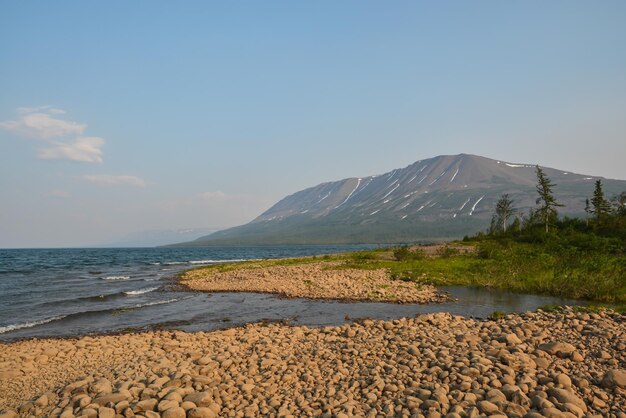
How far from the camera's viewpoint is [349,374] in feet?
32.2

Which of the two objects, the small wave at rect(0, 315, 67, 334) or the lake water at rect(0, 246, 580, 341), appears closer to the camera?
the small wave at rect(0, 315, 67, 334)

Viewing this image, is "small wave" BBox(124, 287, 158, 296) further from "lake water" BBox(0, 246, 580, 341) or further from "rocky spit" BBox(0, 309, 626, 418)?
"rocky spit" BBox(0, 309, 626, 418)

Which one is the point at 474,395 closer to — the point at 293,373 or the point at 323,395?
the point at 323,395

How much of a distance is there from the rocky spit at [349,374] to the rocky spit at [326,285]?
30.6 feet

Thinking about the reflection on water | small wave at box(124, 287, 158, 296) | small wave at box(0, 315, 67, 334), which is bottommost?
the reflection on water

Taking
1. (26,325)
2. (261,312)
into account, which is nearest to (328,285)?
(261,312)

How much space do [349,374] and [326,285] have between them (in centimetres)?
1725

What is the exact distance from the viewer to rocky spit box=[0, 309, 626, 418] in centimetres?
800

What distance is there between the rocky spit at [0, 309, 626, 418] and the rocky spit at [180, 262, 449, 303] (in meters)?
9.34

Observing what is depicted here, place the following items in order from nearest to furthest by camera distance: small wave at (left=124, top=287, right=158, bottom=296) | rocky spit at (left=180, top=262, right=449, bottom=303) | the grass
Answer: the grass < rocky spit at (left=180, top=262, right=449, bottom=303) < small wave at (left=124, top=287, right=158, bottom=296)

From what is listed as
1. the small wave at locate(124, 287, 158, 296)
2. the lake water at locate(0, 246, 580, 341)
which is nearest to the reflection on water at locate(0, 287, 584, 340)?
the lake water at locate(0, 246, 580, 341)

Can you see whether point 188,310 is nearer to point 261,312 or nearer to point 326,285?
point 261,312

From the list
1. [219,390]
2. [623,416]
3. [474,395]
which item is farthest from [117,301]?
[623,416]

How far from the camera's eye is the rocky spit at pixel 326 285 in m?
23.2
